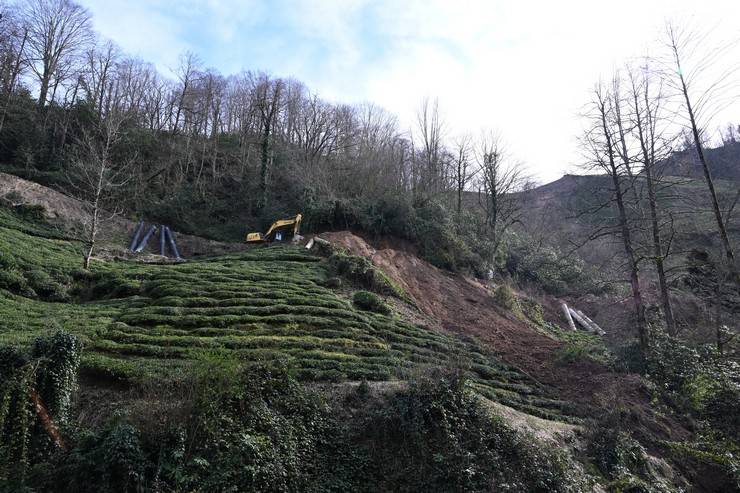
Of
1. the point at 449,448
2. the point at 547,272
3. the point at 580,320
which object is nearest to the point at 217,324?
the point at 449,448

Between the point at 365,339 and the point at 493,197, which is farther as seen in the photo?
the point at 493,197

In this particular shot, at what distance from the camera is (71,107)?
32.6 m

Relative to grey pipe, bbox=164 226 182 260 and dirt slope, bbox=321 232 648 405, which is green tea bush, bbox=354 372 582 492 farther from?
grey pipe, bbox=164 226 182 260

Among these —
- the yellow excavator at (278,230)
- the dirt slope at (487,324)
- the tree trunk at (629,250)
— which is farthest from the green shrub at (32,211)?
the tree trunk at (629,250)

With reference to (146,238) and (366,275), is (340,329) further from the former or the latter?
(146,238)

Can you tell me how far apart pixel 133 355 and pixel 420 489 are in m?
6.85

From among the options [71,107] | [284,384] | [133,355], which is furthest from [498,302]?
[71,107]

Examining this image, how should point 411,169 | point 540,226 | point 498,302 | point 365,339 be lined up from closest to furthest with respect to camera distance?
1. point 365,339
2. point 498,302
3. point 411,169
4. point 540,226

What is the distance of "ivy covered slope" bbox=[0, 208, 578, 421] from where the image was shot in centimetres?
1055

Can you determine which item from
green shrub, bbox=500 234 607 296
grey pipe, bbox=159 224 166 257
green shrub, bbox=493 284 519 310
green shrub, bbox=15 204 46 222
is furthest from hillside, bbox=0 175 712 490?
green shrub, bbox=500 234 607 296

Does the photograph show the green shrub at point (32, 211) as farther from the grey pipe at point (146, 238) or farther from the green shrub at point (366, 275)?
the green shrub at point (366, 275)

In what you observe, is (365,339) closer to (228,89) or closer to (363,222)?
Answer: (363,222)

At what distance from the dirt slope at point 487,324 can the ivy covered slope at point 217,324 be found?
1.13 metres

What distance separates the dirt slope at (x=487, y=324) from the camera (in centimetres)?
1362
